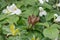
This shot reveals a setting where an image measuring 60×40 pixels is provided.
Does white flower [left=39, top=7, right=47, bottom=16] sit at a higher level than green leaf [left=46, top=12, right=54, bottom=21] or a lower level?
higher

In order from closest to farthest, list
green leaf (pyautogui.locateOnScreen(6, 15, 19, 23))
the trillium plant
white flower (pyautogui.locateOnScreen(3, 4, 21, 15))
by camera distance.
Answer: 1. the trillium plant
2. green leaf (pyautogui.locateOnScreen(6, 15, 19, 23))
3. white flower (pyautogui.locateOnScreen(3, 4, 21, 15))

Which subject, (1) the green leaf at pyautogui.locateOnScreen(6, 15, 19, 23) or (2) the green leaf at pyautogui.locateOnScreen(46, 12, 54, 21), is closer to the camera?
(1) the green leaf at pyautogui.locateOnScreen(6, 15, 19, 23)

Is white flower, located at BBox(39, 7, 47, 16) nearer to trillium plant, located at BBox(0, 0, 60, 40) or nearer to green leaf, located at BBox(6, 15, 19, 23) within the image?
trillium plant, located at BBox(0, 0, 60, 40)

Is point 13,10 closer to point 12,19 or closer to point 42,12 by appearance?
point 12,19

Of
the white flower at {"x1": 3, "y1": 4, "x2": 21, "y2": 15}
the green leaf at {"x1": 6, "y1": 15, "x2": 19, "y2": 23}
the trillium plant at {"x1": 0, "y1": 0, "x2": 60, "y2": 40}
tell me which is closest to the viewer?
the trillium plant at {"x1": 0, "y1": 0, "x2": 60, "y2": 40}

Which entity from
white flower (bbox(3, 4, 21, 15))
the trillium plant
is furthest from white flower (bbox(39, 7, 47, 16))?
white flower (bbox(3, 4, 21, 15))

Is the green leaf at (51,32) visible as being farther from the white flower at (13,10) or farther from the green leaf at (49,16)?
the white flower at (13,10)

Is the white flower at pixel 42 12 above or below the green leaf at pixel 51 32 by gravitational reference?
above

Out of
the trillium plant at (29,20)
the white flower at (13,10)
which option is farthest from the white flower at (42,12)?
the white flower at (13,10)

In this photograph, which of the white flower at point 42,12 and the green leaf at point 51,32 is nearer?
the green leaf at point 51,32
